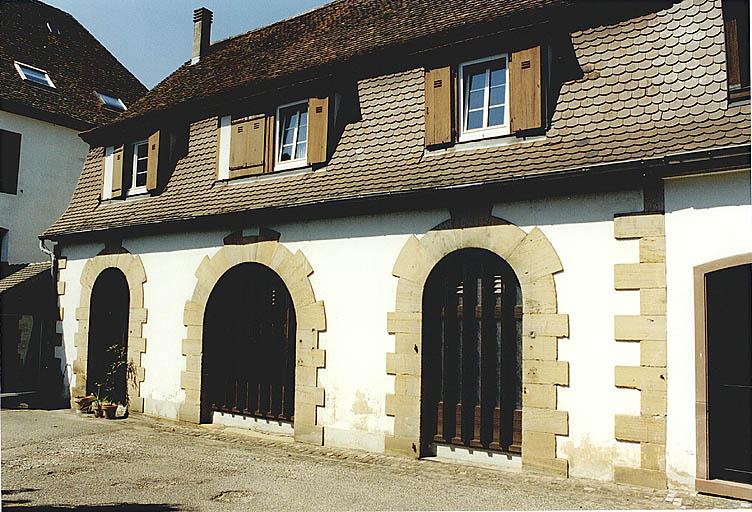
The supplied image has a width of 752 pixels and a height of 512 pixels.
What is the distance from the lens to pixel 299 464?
8.82 meters

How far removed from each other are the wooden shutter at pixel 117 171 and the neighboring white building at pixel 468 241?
72cm

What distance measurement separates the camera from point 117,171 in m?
14.1

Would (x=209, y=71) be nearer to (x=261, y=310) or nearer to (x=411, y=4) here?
(x=411, y=4)

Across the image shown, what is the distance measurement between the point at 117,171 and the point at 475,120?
7.99 m

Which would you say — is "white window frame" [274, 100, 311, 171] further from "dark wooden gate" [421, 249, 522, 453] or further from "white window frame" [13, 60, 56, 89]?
"white window frame" [13, 60, 56, 89]

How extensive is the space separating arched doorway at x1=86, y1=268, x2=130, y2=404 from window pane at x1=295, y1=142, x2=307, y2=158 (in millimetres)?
5006

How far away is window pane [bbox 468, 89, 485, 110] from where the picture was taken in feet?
30.9

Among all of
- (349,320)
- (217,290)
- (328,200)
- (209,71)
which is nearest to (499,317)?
(349,320)

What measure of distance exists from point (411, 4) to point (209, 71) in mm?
4953

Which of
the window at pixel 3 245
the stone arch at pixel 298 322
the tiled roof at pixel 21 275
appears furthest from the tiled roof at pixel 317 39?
the window at pixel 3 245

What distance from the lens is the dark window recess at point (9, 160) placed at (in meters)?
17.0

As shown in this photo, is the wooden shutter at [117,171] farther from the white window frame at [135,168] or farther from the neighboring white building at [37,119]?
the neighboring white building at [37,119]

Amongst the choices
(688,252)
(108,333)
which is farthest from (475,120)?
(108,333)

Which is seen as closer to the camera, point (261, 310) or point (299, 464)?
point (299, 464)
